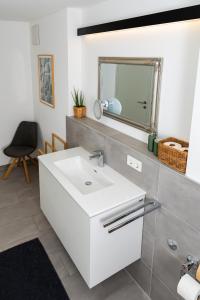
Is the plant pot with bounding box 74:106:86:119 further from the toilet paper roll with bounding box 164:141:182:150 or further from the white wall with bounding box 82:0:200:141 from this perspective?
the toilet paper roll with bounding box 164:141:182:150

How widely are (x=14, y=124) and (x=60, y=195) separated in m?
2.23

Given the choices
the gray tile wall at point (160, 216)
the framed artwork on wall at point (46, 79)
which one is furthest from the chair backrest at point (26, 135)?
the gray tile wall at point (160, 216)

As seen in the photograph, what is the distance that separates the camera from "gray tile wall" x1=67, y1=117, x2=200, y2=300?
152 centimetres

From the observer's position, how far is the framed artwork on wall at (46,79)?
3.06 m

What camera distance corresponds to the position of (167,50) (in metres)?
A: 1.65

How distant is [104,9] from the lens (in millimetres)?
2191

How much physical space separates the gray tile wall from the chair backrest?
1772 mm

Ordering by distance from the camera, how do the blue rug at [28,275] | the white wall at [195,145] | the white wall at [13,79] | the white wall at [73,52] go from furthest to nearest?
the white wall at [13,79], the white wall at [73,52], the blue rug at [28,275], the white wall at [195,145]

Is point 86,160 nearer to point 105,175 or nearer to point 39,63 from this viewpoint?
point 105,175

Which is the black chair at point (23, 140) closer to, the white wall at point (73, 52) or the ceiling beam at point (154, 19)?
the white wall at point (73, 52)

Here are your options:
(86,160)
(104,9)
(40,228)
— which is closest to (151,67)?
(104,9)

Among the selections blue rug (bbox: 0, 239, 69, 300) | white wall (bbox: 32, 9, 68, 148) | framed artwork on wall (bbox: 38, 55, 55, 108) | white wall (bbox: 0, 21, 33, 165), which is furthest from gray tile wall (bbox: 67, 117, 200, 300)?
white wall (bbox: 0, 21, 33, 165)

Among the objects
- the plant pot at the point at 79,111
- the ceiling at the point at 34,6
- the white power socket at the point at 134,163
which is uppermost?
the ceiling at the point at 34,6

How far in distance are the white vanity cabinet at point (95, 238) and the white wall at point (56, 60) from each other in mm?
1102
